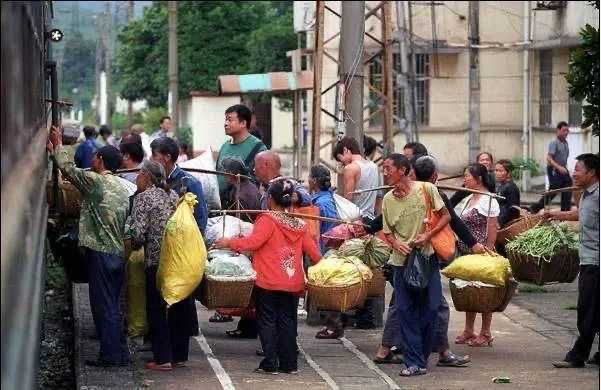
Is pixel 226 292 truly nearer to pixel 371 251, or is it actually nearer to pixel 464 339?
pixel 371 251

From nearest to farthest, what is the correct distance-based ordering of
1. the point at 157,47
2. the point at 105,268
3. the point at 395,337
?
the point at 105,268 < the point at 395,337 < the point at 157,47

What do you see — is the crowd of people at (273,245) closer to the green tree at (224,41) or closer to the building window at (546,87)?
the building window at (546,87)

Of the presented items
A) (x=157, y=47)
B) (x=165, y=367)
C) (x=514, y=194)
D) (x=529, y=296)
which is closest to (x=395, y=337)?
(x=165, y=367)

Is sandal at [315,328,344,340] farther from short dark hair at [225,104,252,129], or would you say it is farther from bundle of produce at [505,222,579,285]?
short dark hair at [225,104,252,129]

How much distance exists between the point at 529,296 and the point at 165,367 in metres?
6.22

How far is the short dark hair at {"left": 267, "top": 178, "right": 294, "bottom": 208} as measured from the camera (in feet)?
31.7

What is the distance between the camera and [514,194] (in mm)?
14055

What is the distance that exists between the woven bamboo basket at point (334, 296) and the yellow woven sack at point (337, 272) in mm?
28

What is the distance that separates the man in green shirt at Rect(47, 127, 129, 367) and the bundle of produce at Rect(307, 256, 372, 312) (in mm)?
1314

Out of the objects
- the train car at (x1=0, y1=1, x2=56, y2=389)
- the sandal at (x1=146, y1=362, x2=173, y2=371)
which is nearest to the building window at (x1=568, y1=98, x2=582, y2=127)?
the sandal at (x1=146, y1=362, x2=173, y2=371)

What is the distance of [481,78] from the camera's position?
3569cm

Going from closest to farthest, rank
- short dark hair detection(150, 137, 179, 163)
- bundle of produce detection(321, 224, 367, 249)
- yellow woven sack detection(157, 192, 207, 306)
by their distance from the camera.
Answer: yellow woven sack detection(157, 192, 207, 306), short dark hair detection(150, 137, 179, 163), bundle of produce detection(321, 224, 367, 249)

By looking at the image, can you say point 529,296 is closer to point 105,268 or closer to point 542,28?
point 105,268

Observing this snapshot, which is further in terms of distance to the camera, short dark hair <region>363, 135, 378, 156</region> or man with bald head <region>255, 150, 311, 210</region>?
short dark hair <region>363, 135, 378, 156</region>
